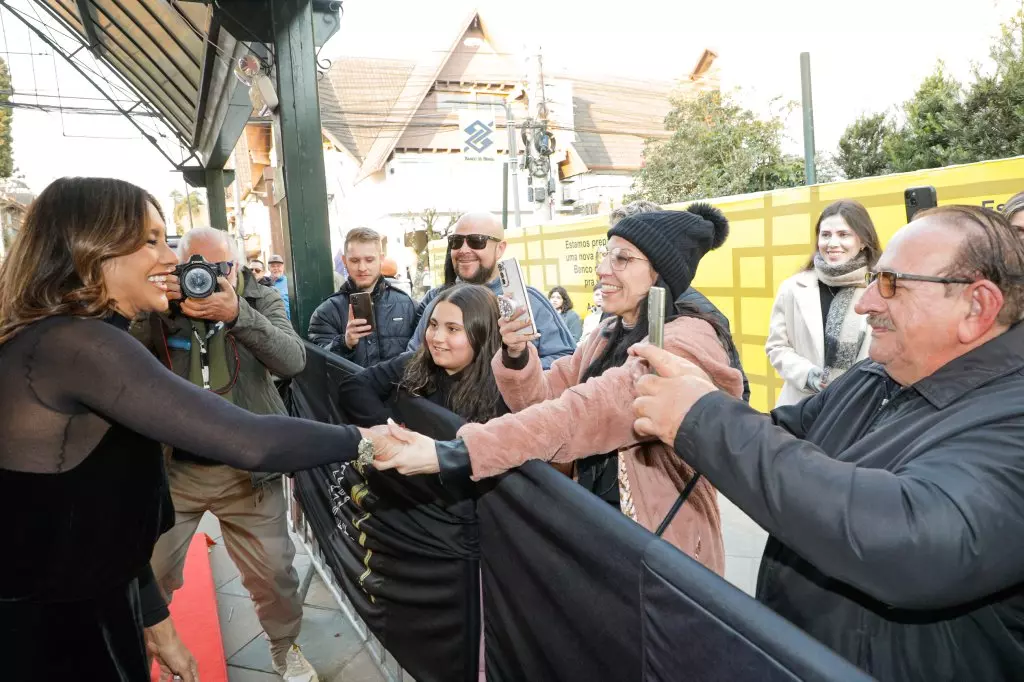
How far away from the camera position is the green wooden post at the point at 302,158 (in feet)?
15.4

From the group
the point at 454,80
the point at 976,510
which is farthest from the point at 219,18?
the point at 454,80

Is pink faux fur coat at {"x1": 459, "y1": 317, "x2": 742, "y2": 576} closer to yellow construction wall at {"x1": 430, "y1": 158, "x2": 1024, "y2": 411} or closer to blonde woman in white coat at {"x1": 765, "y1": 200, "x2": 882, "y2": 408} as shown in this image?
blonde woman in white coat at {"x1": 765, "y1": 200, "x2": 882, "y2": 408}

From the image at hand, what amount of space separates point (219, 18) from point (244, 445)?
162 inches

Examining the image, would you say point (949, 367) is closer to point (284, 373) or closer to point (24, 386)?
point (24, 386)

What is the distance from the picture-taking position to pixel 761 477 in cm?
113

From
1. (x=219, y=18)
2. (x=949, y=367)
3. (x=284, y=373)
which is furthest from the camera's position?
(x=219, y=18)

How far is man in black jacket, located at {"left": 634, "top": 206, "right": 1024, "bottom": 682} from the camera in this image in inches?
39.0

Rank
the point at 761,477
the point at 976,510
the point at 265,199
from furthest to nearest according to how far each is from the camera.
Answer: the point at 265,199 < the point at 761,477 < the point at 976,510

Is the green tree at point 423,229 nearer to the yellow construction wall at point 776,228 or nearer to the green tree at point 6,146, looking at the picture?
the green tree at point 6,146

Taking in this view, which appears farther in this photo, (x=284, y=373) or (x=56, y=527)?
(x=284, y=373)

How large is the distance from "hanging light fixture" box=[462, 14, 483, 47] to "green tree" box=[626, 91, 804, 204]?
15256 mm

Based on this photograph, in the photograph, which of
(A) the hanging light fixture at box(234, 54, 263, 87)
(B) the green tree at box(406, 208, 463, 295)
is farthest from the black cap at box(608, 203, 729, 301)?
(B) the green tree at box(406, 208, 463, 295)

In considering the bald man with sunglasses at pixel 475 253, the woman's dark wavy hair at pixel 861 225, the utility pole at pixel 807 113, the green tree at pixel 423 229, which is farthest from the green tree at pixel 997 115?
the green tree at pixel 423 229

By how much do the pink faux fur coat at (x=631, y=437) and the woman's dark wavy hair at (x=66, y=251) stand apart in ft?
3.20
